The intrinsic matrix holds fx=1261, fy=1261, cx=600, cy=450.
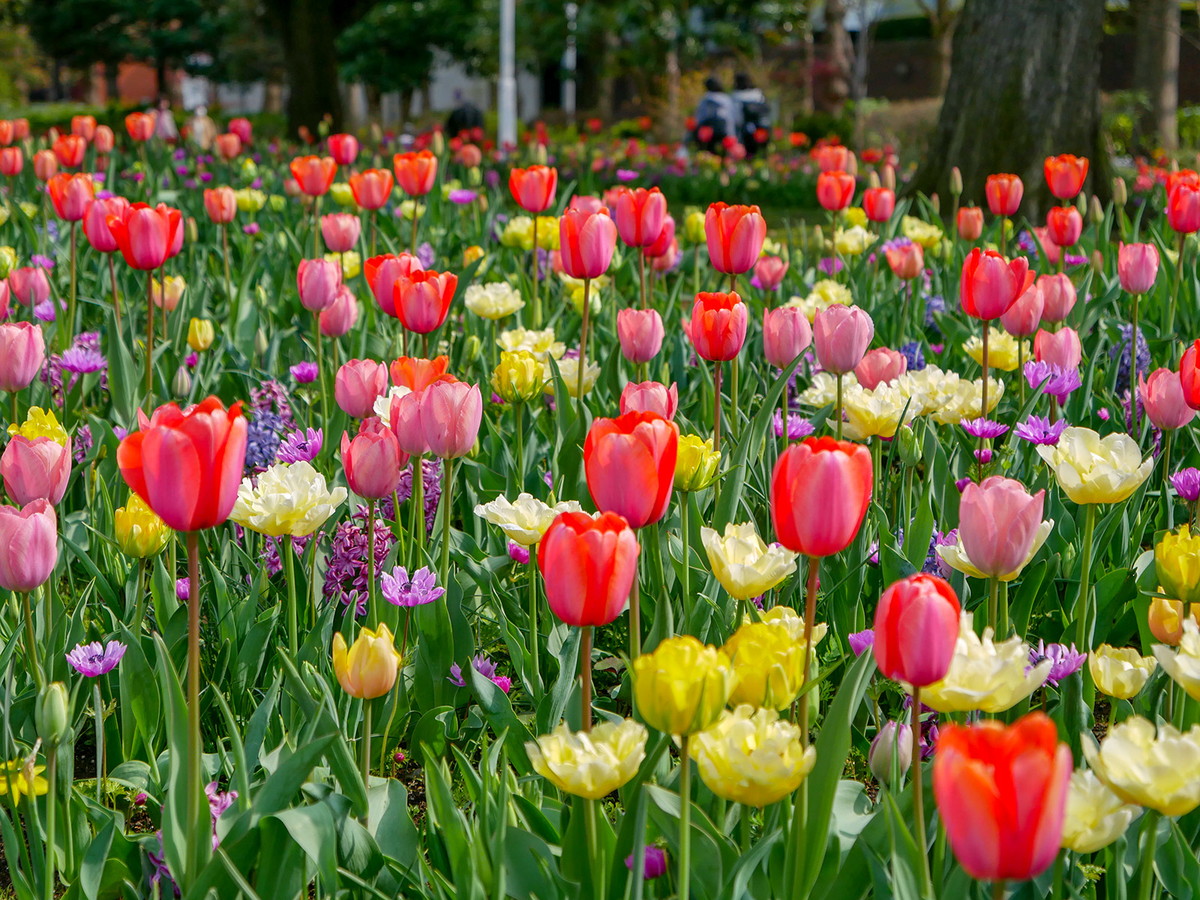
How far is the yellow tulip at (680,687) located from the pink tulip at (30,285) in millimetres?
2900

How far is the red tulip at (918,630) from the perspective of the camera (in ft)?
3.51

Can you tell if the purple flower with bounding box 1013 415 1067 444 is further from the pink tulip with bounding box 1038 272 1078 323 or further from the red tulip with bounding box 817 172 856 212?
the red tulip with bounding box 817 172 856 212

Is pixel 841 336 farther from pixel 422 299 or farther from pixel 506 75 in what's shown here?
pixel 506 75

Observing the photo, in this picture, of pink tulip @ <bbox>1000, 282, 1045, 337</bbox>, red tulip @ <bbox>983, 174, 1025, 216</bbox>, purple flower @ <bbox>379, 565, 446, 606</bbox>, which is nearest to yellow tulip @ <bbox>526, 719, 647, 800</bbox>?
purple flower @ <bbox>379, 565, 446, 606</bbox>

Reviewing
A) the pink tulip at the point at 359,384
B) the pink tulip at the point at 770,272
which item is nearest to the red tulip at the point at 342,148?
the pink tulip at the point at 770,272

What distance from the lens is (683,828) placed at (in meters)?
1.15

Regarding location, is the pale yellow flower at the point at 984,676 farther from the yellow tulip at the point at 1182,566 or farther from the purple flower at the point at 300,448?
the purple flower at the point at 300,448

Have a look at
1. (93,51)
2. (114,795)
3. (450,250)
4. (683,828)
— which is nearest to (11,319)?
(450,250)

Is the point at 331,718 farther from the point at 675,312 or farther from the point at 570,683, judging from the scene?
the point at 675,312

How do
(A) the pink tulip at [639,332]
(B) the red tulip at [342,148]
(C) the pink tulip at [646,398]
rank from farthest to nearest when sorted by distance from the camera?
(B) the red tulip at [342,148], (A) the pink tulip at [639,332], (C) the pink tulip at [646,398]

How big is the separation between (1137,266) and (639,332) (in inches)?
53.8

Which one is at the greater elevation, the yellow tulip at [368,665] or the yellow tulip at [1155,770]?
the yellow tulip at [1155,770]

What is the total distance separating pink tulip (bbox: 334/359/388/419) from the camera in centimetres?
223

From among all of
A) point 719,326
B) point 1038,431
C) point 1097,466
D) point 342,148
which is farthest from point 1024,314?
point 342,148
